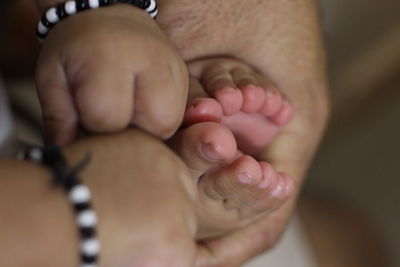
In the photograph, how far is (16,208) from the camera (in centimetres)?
39

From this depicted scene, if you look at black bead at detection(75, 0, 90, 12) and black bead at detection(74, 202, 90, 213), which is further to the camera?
black bead at detection(75, 0, 90, 12)

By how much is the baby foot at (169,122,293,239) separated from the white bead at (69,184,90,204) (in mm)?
129

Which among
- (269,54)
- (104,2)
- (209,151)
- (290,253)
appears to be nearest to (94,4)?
(104,2)

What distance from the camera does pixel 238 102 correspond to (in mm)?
575

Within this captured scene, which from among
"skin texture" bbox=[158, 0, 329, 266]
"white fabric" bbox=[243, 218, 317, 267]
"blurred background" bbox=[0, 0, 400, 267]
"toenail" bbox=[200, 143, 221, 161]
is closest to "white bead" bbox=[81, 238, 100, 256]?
"toenail" bbox=[200, 143, 221, 161]

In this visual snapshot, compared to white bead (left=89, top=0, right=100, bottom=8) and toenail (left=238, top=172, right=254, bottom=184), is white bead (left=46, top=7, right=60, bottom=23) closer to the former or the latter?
white bead (left=89, top=0, right=100, bottom=8)

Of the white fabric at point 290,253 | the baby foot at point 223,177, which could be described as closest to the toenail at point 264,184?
the baby foot at point 223,177

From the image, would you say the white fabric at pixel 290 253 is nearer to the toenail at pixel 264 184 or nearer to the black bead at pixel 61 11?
the toenail at pixel 264 184

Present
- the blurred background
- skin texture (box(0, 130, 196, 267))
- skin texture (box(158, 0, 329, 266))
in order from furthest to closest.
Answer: the blurred background, skin texture (box(158, 0, 329, 266)), skin texture (box(0, 130, 196, 267))

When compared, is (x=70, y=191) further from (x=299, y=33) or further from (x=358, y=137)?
(x=358, y=137)

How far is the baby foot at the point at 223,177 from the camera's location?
1.65ft

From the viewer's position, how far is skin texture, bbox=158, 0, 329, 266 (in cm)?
67

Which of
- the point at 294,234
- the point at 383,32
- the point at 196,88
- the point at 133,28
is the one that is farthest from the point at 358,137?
the point at 133,28

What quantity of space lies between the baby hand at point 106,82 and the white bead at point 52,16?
Answer: 26 mm
